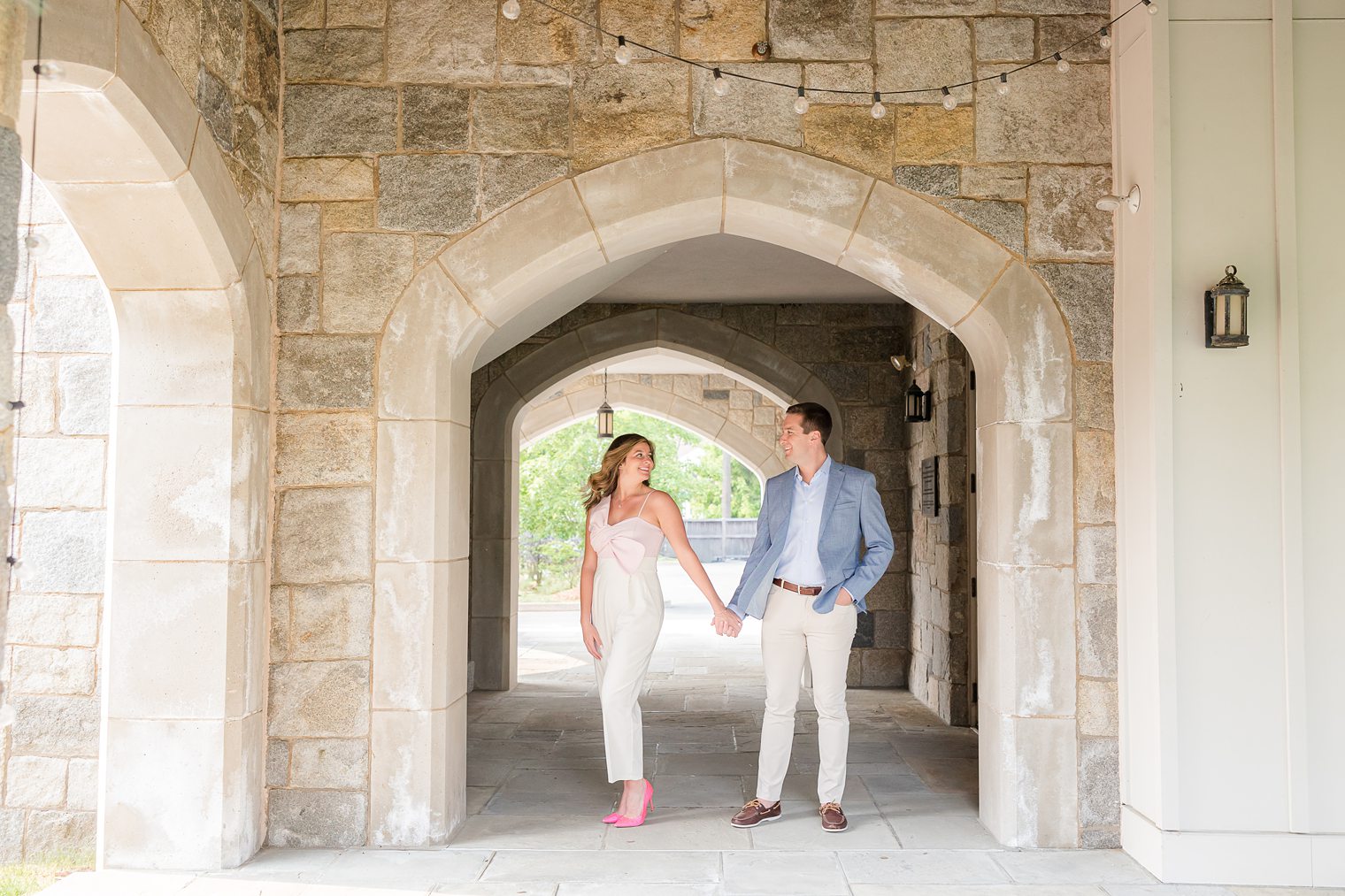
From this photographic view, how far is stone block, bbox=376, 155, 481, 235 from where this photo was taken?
11.0 feet

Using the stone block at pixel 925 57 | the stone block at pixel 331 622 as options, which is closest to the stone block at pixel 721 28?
the stone block at pixel 925 57

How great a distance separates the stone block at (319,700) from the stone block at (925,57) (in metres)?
2.50

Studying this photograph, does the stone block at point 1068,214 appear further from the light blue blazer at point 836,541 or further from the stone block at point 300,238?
the stone block at point 300,238

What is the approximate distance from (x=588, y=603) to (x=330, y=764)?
0.96 m

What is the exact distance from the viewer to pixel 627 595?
346cm

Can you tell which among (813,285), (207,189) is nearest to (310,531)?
(207,189)

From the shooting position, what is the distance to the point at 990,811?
3387 millimetres

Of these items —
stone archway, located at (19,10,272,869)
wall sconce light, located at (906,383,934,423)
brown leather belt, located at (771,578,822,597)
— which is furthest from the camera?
wall sconce light, located at (906,383,934,423)

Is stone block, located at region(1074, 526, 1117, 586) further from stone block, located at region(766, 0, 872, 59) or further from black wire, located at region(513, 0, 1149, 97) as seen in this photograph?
stone block, located at region(766, 0, 872, 59)

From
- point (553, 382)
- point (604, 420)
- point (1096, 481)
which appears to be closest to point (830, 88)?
point (1096, 481)

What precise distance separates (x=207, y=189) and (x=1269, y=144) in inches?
119

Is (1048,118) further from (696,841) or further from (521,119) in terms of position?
(696,841)

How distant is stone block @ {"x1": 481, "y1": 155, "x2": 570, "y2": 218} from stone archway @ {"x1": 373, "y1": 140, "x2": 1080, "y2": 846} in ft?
0.14

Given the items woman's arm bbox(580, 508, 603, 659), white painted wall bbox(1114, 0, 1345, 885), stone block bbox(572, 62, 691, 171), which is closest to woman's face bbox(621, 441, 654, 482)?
woman's arm bbox(580, 508, 603, 659)
